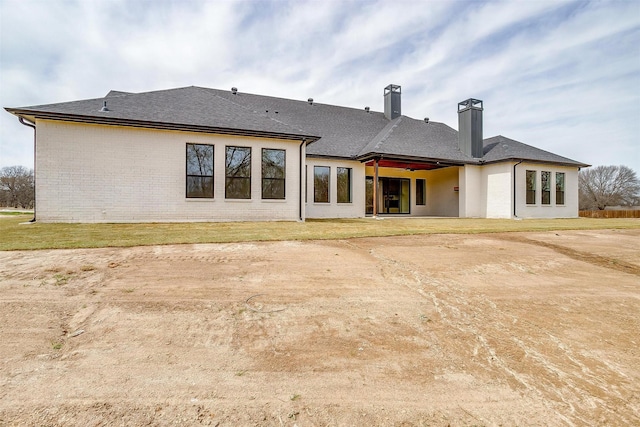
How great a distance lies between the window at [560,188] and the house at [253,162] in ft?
0.20

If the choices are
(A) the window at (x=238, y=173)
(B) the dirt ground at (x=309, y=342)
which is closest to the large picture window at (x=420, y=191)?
(A) the window at (x=238, y=173)

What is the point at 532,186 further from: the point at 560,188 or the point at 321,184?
the point at 321,184

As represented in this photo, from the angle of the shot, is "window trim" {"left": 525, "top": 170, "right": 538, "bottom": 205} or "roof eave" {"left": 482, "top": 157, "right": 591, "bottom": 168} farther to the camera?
"window trim" {"left": 525, "top": 170, "right": 538, "bottom": 205}

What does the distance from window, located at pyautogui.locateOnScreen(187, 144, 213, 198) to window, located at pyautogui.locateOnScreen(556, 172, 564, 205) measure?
65.4 feet

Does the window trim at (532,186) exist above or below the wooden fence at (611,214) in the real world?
above

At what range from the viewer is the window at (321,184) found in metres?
15.4

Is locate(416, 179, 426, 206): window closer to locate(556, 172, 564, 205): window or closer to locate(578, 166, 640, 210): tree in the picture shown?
locate(556, 172, 564, 205): window

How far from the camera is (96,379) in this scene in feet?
6.70

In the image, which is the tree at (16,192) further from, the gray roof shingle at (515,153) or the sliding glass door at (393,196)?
the gray roof shingle at (515,153)

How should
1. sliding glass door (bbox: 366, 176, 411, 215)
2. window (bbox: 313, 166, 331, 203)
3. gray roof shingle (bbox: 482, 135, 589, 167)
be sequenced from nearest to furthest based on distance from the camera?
window (bbox: 313, 166, 331, 203) < gray roof shingle (bbox: 482, 135, 589, 167) < sliding glass door (bbox: 366, 176, 411, 215)

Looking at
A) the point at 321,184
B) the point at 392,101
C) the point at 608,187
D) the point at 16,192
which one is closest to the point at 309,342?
the point at 321,184

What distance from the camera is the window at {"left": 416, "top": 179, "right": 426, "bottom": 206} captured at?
20.8 meters

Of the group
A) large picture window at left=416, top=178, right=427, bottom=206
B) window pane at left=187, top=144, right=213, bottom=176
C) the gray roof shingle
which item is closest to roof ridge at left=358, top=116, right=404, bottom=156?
large picture window at left=416, top=178, right=427, bottom=206

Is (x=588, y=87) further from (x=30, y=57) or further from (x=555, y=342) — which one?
(x=30, y=57)
